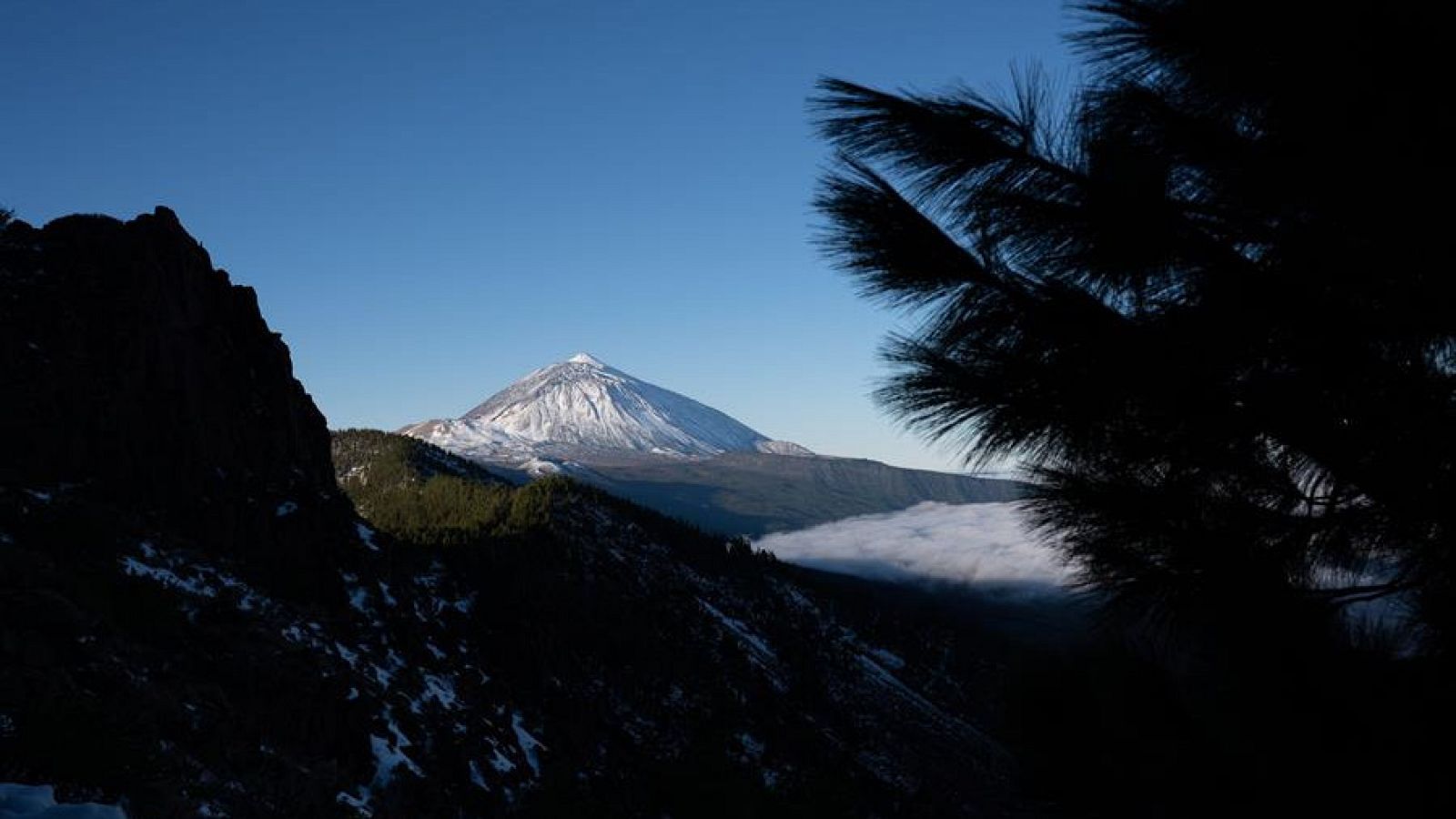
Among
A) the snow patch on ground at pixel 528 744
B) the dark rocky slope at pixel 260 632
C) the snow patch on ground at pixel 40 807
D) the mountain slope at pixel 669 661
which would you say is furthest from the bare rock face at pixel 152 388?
the snow patch on ground at pixel 40 807

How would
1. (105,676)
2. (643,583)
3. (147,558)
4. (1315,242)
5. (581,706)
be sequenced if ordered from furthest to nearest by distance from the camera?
(643,583) → (581,706) → (147,558) → (105,676) → (1315,242)

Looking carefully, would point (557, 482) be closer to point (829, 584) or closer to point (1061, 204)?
point (829, 584)

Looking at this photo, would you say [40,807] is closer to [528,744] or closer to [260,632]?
[260,632]

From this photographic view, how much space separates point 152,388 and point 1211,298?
38287 millimetres

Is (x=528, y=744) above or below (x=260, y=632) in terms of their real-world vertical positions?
below

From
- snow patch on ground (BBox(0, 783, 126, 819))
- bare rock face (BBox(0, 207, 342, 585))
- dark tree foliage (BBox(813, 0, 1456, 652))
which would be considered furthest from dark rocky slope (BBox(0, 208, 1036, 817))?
dark tree foliage (BBox(813, 0, 1456, 652))

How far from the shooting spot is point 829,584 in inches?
6683

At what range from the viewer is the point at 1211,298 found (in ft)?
10.4

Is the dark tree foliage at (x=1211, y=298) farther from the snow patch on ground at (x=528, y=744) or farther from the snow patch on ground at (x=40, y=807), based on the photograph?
the snow patch on ground at (x=528, y=744)

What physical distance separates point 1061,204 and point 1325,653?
194cm

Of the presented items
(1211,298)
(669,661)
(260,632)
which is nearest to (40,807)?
(1211,298)

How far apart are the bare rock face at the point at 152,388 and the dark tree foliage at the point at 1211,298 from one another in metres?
28.9

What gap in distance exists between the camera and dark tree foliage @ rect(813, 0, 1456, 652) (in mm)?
2875

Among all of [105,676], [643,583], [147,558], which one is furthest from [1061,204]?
[643,583]
